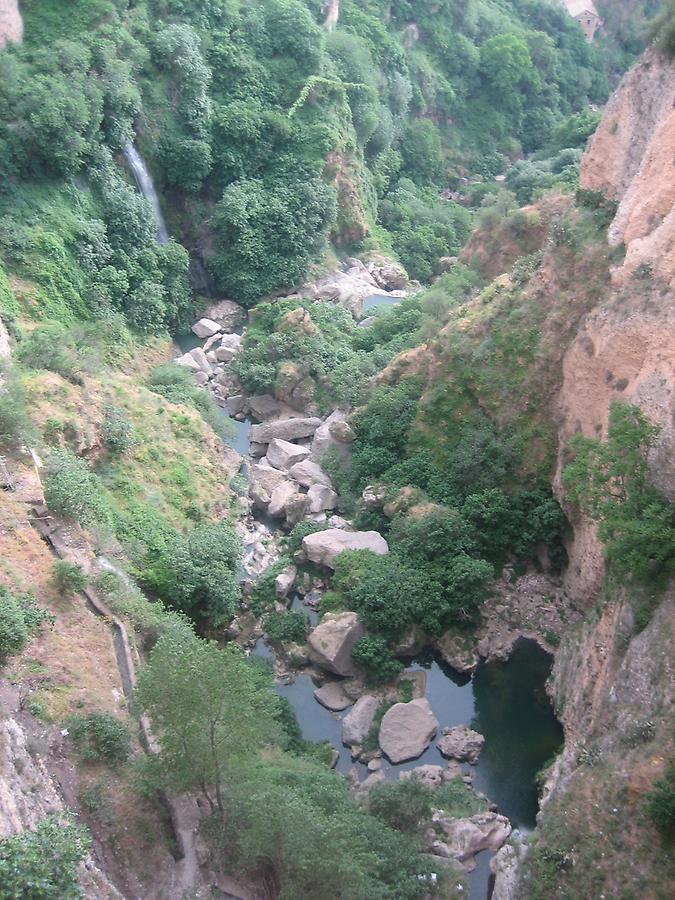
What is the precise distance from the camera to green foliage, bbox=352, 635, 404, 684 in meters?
24.3

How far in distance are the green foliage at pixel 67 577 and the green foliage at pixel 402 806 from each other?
30.4ft

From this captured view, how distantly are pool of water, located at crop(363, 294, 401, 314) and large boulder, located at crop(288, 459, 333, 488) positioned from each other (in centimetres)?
1538

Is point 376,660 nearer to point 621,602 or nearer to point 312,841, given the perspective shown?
point 621,602

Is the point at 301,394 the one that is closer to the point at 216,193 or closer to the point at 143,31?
the point at 216,193

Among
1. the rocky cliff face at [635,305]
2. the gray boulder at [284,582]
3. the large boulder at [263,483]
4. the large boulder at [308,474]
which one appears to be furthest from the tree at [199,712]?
the large boulder at [308,474]

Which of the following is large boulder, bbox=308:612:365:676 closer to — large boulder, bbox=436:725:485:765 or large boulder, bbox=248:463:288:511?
large boulder, bbox=436:725:485:765

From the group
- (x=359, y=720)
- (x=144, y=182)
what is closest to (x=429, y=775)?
(x=359, y=720)

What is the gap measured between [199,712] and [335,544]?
11.7 metres

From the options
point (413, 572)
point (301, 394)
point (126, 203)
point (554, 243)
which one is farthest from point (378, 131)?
point (413, 572)

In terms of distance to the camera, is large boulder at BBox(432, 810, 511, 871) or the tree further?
large boulder at BBox(432, 810, 511, 871)

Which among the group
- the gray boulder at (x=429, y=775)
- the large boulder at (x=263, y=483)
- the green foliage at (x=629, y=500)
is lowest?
the large boulder at (x=263, y=483)

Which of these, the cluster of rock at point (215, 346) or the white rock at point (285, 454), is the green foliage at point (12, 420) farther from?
the cluster of rock at point (215, 346)

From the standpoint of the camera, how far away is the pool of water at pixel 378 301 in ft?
150

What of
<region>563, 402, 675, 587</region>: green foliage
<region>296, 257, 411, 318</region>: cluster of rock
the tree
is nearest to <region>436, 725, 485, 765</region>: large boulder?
<region>563, 402, 675, 587</region>: green foliage
